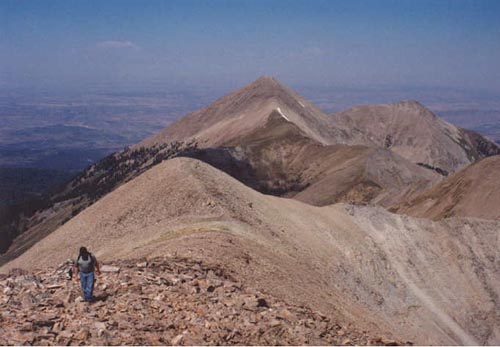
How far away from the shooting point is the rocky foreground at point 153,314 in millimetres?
14258

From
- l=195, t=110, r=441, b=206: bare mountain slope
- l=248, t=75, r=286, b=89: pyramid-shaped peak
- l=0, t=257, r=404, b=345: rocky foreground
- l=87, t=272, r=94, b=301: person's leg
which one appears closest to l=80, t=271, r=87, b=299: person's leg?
l=87, t=272, r=94, b=301: person's leg

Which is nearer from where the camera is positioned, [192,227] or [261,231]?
[192,227]

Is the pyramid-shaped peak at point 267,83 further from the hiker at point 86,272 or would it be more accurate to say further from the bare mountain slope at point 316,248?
the hiker at point 86,272

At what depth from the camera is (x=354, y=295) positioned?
30.7 meters

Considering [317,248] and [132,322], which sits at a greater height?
[132,322]

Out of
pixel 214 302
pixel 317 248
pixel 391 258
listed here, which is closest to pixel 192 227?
pixel 317 248

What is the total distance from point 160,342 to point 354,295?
18.7 meters

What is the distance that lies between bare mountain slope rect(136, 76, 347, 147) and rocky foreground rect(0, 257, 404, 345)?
342ft

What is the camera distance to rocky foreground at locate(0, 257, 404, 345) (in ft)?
46.8

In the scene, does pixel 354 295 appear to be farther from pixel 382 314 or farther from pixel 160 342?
pixel 160 342

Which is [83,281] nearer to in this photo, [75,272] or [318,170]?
[75,272]

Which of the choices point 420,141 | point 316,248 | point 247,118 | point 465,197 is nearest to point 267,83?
point 247,118

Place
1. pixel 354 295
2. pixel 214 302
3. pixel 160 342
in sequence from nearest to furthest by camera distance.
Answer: pixel 160 342, pixel 214 302, pixel 354 295

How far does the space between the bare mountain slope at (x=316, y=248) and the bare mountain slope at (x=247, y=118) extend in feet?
253
